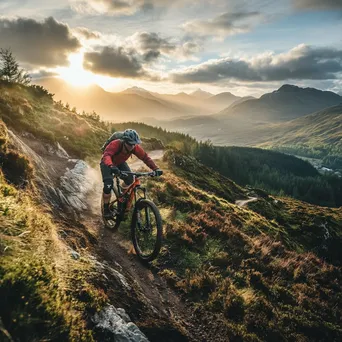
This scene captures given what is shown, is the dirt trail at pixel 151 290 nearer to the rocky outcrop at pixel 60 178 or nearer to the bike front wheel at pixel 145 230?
the bike front wheel at pixel 145 230

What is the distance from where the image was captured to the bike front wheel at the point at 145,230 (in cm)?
884

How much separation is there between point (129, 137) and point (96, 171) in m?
14.2

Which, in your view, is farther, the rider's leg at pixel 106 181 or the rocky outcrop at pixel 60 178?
the rocky outcrop at pixel 60 178

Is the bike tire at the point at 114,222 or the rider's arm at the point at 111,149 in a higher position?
the rider's arm at the point at 111,149

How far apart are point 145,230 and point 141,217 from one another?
0.48 meters

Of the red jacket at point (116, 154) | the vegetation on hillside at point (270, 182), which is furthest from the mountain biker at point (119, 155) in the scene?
A: the vegetation on hillside at point (270, 182)

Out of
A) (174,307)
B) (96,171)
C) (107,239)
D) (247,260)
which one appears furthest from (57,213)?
(96,171)

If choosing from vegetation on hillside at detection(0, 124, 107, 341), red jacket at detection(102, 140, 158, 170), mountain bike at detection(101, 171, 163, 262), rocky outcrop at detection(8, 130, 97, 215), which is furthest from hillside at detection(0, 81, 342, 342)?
red jacket at detection(102, 140, 158, 170)

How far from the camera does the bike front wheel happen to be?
8.84 m

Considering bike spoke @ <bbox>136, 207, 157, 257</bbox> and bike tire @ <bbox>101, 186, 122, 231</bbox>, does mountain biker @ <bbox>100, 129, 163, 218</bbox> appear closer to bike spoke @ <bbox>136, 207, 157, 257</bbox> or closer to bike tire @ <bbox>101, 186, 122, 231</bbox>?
bike tire @ <bbox>101, 186, 122, 231</bbox>

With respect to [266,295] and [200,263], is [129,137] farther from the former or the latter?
[266,295]

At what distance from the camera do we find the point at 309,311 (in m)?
9.34

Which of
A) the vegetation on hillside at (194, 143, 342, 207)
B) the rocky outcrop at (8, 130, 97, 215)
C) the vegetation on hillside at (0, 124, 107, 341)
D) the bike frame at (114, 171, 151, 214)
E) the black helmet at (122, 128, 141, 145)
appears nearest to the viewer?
the vegetation on hillside at (0, 124, 107, 341)

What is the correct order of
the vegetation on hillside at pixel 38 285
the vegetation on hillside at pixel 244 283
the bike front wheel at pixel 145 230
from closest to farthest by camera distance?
the vegetation on hillside at pixel 38 285
the vegetation on hillside at pixel 244 283
the bike front wheel at pixel 145 230
